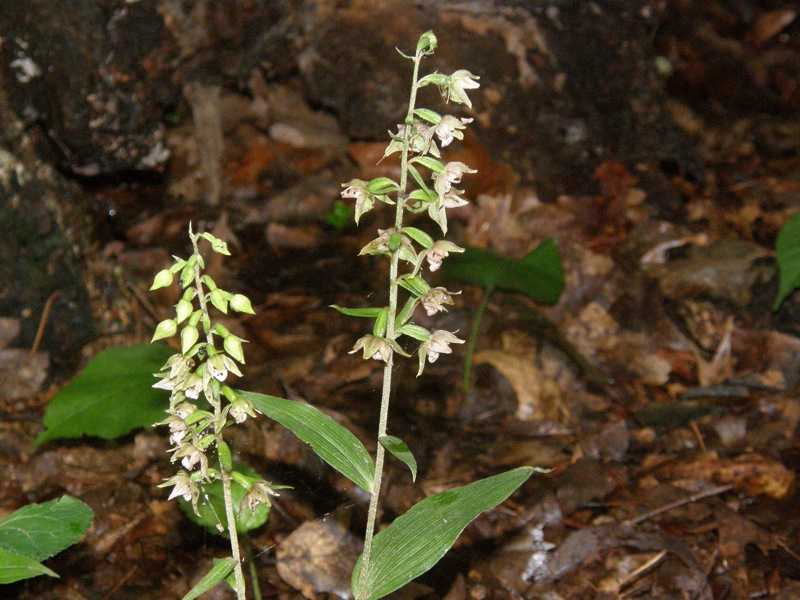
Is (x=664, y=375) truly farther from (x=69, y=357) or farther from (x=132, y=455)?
(x=69, y=357)

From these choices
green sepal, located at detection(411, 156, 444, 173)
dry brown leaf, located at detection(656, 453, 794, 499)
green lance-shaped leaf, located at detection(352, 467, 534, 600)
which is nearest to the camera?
green sepal, located at detection(411, 156, 444, 173)

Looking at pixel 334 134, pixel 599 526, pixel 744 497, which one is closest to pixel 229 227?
pixel 334 134

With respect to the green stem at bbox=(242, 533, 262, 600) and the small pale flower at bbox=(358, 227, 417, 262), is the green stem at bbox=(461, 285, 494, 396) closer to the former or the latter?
the green stem at bbox=(242, 533, 262, 600)

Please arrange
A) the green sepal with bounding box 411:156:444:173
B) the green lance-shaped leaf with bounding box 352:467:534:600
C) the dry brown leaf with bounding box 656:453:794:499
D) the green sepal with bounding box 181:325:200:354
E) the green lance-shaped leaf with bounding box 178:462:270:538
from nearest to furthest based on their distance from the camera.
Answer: the green sepal with bounding box 181:325:200:354 → the green sepal with bounding box 411:156:444:173 → the green lance-shaped leaf with bounding box 352:467:534:600 → the green lance-shaped leaf with bounding box 178:462:270:538 → the dry brown leaf with bounding box 656:453:794:499

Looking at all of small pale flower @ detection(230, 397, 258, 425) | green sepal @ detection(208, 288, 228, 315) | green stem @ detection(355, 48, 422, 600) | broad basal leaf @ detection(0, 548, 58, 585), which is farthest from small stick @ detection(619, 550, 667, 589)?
broad basal leaf @ detection(0, 548, 58, 585)

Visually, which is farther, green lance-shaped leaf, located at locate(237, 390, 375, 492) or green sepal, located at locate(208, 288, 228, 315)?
green lance-shaped leaf, located at locate(237, 390, 375, 492)

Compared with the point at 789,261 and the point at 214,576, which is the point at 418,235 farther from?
the point at 789,261

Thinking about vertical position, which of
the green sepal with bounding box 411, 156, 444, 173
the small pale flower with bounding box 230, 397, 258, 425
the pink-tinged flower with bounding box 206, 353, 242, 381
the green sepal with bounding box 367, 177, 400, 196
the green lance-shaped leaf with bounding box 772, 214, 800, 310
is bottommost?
the green lance-shaped leaf with bounding box 772, 214, 800, 310
